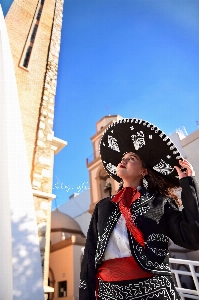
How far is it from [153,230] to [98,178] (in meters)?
12.7

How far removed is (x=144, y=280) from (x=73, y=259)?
1295 cm

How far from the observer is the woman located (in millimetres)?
1259

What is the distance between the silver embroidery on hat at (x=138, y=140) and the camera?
1.81m

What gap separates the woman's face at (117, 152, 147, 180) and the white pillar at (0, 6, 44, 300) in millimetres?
874

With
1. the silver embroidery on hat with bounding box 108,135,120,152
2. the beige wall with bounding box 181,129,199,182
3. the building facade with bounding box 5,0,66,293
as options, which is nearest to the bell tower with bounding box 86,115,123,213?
the beige wall with bounding box 181,129,199,182

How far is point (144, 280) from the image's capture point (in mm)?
1242

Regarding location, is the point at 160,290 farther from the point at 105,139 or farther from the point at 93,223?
the point at 105,139

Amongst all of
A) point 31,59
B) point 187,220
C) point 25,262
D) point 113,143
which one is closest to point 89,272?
point 25,262

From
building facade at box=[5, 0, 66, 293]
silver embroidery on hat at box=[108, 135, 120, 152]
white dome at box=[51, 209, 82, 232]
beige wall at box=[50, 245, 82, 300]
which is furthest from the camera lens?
white dome at box=[51, 209, 82, 232]

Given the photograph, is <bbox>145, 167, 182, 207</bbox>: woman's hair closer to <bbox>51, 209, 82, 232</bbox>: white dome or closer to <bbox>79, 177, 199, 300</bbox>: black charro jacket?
<bbox>79, 177, 199, 300</bbox>: black charro jacket

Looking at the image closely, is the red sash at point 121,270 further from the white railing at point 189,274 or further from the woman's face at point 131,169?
the white railing at point 189,274

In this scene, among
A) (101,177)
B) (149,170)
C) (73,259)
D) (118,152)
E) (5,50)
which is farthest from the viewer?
(101,177)

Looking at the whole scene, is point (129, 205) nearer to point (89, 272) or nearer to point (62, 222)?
point (89, 272)

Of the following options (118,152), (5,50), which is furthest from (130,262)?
(5,50)
